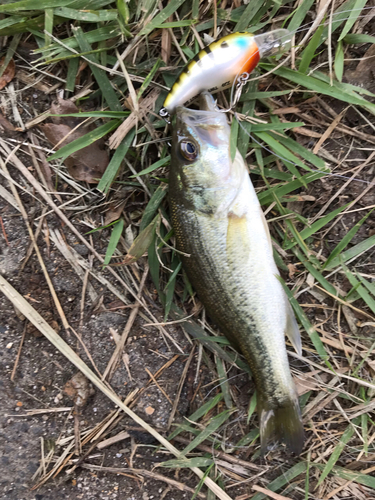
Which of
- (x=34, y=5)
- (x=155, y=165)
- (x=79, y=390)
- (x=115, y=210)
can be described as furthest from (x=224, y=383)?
(x=34, y=5)

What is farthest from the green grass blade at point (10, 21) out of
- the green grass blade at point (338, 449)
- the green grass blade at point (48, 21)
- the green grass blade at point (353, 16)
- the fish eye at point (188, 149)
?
the green grass blade at point (338, 449)

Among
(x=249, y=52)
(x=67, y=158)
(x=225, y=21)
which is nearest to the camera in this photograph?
(x=249, y=52)

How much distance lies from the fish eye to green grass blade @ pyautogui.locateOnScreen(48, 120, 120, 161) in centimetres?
60

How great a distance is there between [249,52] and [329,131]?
83 cm

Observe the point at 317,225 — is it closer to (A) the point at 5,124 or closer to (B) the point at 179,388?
(B) the point at 179,388

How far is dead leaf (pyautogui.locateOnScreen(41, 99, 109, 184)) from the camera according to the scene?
2432mm

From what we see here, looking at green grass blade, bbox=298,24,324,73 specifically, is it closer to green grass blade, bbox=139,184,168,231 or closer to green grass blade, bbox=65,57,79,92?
green grass blade, bbox=139,184,168,231

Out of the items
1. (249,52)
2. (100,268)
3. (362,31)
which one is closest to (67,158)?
(100,268)

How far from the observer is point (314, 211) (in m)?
2.49

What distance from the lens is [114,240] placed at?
2.49 metres

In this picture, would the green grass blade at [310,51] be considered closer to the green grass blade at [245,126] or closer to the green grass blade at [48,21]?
the green grass blade at [245,126]

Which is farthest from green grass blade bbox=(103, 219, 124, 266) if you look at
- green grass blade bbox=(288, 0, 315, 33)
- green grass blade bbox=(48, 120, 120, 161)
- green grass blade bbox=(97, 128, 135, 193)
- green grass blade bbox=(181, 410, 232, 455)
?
green grass blade bbox=(288, 0, 315, 33)

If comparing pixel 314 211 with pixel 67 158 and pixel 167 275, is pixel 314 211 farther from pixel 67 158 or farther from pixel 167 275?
pixel 67 158

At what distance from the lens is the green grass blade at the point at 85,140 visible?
2.36 metres
